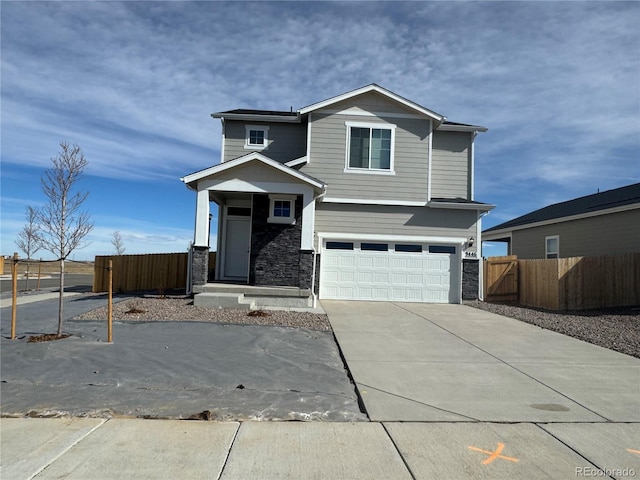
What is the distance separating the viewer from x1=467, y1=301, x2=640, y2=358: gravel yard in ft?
32.7

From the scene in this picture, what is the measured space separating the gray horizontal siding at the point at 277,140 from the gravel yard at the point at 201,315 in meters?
6.87

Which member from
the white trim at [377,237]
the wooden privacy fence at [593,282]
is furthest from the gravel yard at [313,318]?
the white trim at [377,237]

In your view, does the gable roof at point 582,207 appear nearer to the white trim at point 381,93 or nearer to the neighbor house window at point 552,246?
the neighbor house window at point 552,246

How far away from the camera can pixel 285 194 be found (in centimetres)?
1503

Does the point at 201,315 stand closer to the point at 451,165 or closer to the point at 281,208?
the point at 281,208

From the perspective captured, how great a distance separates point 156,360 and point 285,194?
8338 millimetres

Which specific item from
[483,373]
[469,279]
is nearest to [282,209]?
[469,279]

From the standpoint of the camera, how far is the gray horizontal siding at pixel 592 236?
17578 millimetres

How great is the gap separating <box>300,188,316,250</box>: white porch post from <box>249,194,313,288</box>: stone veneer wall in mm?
258

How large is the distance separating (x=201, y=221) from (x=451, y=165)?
9.68 meters

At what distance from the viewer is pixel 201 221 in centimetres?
1423

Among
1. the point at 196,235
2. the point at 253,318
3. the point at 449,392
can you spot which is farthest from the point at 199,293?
the point at 449,392

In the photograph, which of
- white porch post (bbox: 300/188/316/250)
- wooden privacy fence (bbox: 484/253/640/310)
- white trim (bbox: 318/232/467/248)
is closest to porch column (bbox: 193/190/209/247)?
white porch post (bbox: 300/188/316/250)

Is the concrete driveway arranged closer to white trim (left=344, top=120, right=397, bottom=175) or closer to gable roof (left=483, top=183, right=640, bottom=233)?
white trim (left=344, top=120, right=397, bottom=175)
